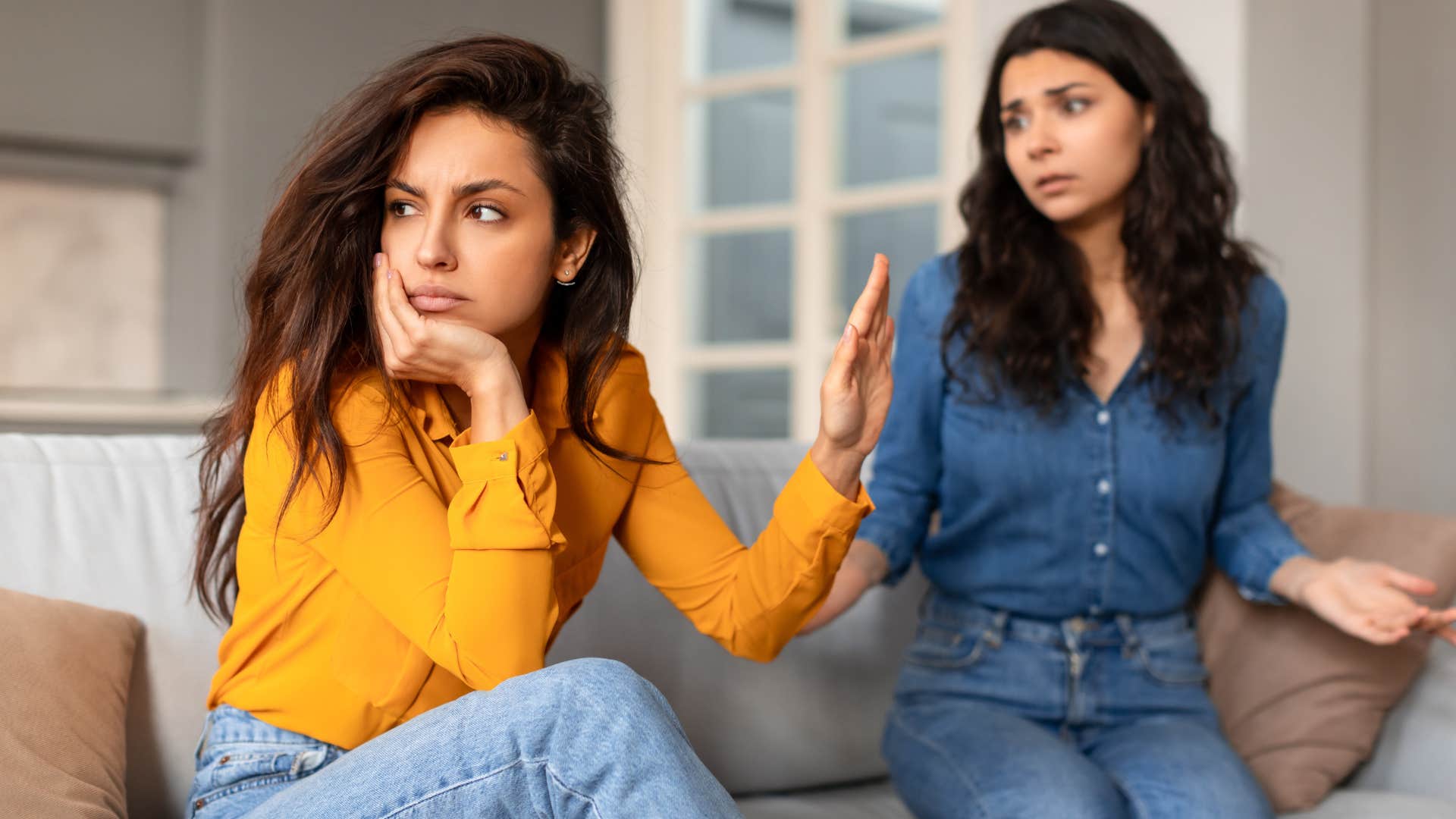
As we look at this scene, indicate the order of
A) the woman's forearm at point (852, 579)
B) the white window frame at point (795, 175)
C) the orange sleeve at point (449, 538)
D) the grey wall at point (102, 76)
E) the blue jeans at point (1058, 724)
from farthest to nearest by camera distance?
the grey wall at point (102, 76), the white window frame at point (795, 175), the woman's forearm at point (852, 579), the blue jeans at point (1058, 724), the orange sleeve at point (449, 538)

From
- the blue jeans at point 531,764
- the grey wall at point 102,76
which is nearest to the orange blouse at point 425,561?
the blue jeans at point 531,764

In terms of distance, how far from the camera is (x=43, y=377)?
4051mm

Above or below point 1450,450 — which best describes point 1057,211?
above

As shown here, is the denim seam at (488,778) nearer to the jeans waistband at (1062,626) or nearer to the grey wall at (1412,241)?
the jeans waistband at (1062,626)

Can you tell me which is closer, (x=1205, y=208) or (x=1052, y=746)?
(x=1052, y=746)

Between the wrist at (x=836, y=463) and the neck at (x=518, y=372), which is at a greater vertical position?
the neck at (x=518, y=372)

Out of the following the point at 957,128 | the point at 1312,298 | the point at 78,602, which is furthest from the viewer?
the point at 957,128

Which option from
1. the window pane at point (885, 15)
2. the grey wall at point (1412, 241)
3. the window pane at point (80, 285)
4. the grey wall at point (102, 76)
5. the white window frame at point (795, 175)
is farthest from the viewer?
the window pane at point (80, 285)

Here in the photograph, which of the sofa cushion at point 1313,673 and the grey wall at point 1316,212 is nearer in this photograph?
the sofa cushion at point 1313,673

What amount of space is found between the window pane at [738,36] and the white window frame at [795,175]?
0.14 ft

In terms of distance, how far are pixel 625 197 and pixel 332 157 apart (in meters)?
0.36

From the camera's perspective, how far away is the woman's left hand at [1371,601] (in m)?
1.47

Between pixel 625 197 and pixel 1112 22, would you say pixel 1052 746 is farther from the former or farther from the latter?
pixel 1112 22

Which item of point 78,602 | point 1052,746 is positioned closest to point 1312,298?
point 1052,746
